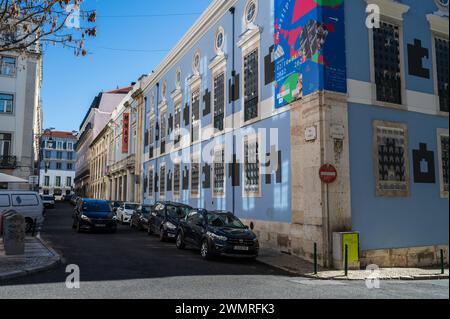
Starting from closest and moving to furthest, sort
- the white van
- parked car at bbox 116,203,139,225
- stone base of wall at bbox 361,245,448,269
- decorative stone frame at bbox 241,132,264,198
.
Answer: stone base of wall at bbox 361,245,448,269 < decorative stone frame at bbox 241,132,264,198 < the white van < parked car at bbox 116,203,139,225

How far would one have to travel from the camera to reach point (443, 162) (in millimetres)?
16078

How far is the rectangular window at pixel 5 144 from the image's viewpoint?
35406mm

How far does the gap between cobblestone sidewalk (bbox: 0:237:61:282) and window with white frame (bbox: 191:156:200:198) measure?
10511 millimetres

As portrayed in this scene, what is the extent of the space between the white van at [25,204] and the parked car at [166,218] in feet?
18.7

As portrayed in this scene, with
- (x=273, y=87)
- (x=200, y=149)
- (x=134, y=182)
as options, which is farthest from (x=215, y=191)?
(x=134, y=182)

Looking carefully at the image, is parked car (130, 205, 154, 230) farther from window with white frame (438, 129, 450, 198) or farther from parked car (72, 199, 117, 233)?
window with white frame (438, 129, 450, 198)

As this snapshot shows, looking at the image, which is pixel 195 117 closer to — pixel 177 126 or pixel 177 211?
pixel 177 126

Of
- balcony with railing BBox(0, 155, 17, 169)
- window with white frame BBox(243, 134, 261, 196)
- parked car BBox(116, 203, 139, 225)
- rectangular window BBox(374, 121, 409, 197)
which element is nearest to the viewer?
rectangular window BBox(374, 121, 409, 197)

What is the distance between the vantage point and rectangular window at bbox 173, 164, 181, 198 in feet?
87.2

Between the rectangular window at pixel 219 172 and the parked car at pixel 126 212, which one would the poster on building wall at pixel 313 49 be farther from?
the parked car at pixel 126 212

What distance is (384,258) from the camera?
13766mm

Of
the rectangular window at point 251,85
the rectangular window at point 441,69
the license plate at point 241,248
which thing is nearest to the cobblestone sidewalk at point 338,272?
the license plate at point 241,248

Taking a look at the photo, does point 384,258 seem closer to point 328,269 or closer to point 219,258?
point 328,269

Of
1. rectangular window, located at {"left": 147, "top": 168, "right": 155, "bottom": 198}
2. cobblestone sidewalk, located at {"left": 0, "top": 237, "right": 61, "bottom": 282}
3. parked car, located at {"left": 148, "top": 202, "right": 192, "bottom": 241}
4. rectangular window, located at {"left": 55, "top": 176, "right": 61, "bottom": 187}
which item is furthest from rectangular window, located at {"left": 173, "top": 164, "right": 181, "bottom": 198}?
rectangular window, located at {"left": 55, "top": 176, "right": 61, "bottom": 187}
